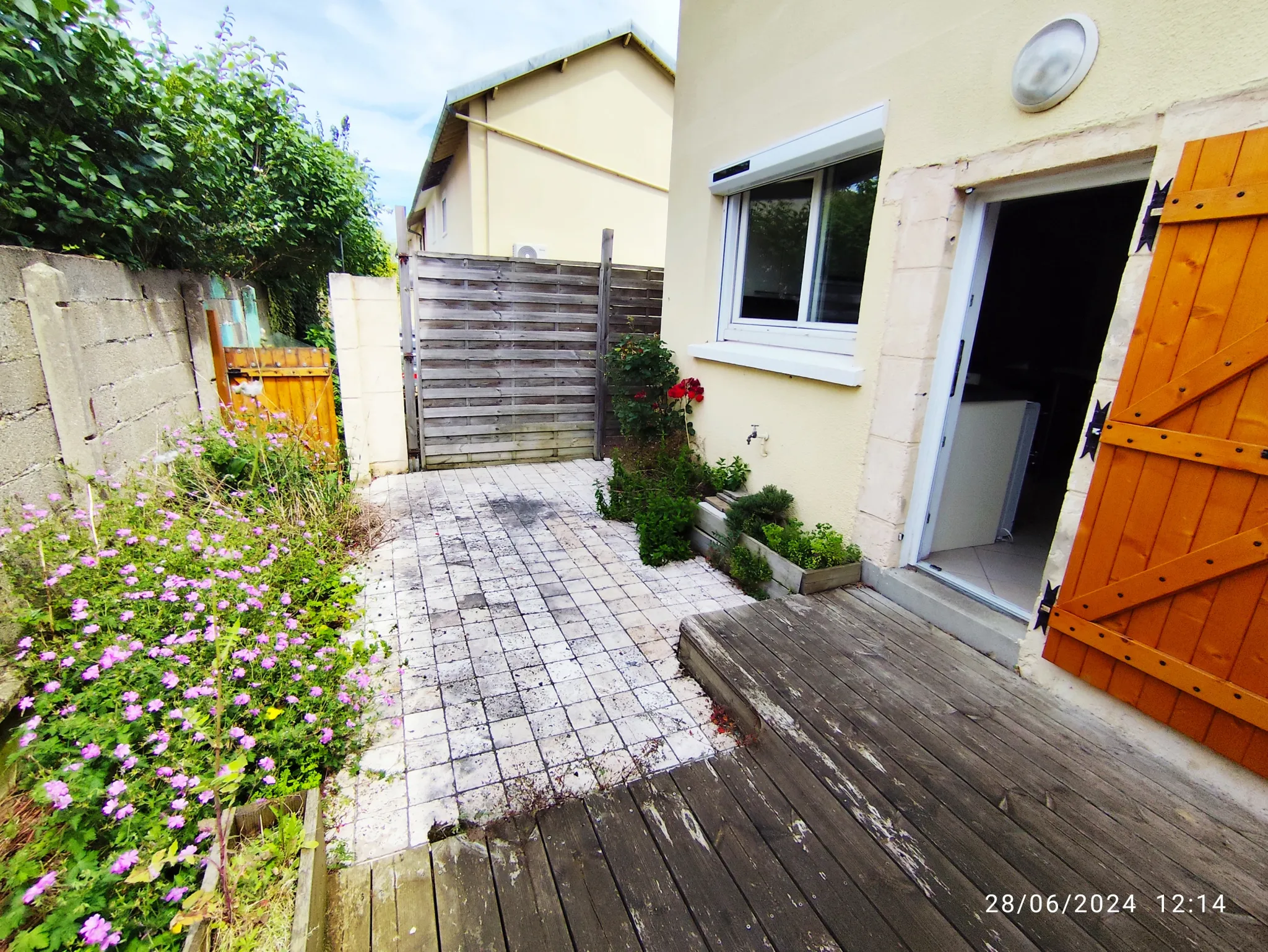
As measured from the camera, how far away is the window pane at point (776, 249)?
3.97 metres

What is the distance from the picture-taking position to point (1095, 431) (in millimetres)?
2217

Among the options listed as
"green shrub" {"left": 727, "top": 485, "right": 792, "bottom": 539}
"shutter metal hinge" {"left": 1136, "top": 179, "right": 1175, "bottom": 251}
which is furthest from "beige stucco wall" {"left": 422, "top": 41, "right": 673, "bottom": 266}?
"shutter metal hinge" {"left": 1136, "top": 179, "right": 1175, "bottom": 251}

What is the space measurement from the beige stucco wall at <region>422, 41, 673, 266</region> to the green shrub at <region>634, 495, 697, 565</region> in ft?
22.0

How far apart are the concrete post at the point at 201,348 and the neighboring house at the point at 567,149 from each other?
4965mm

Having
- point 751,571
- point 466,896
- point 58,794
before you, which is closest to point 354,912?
point 466,896

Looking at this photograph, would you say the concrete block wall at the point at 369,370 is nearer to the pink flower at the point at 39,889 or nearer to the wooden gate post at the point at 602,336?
the wooden gate post at the point at 602,336

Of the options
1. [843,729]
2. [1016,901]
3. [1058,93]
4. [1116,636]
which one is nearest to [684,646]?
[843,729]

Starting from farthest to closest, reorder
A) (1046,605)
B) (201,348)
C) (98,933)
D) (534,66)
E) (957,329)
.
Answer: (534,66)
(201,348)
(957,329)
(1046,605)
(98,933)

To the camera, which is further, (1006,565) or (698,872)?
(1006,565)

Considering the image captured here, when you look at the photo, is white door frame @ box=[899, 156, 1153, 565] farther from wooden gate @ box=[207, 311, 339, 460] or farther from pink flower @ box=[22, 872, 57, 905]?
wooden gate @ box=[207, 311, 339, 460]

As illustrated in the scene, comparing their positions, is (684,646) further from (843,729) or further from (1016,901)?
(1016,901)

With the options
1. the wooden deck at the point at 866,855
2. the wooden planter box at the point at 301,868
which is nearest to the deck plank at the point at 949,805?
the wooden deck at the point at 866,855

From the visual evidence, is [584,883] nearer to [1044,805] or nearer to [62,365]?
[1044,805]

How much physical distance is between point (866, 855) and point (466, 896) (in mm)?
1243
